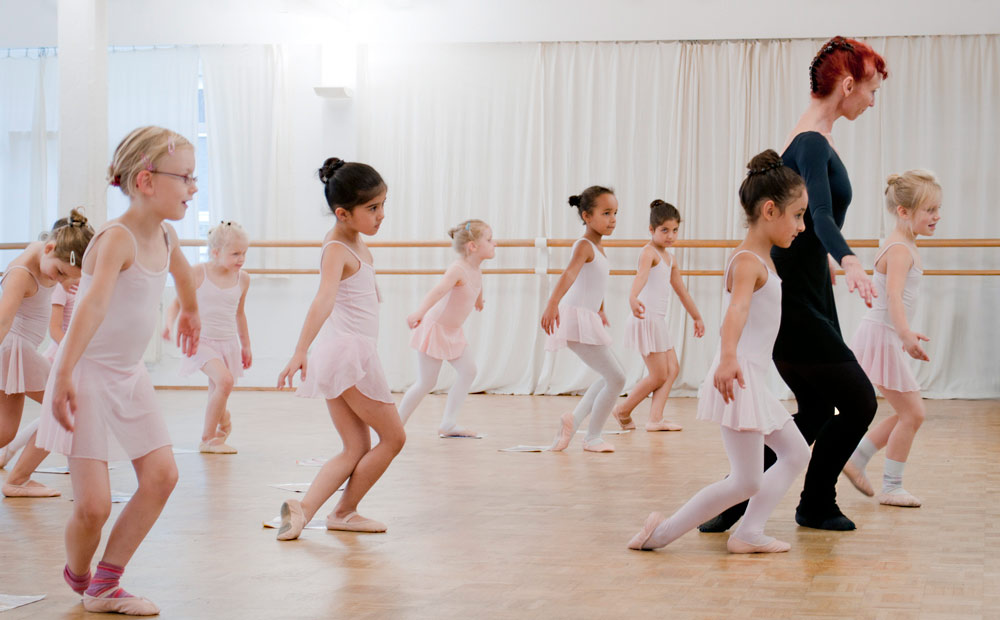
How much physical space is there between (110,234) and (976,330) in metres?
6.94

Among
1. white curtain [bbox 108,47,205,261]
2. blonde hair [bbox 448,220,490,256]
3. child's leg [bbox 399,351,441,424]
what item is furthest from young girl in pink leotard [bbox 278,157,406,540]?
white curtain [bbox 108,47,205,261]

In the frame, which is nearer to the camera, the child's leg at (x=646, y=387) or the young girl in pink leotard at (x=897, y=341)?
the young girl in pink leotard at (x=897, y=341)

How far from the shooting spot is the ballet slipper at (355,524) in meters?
3.24

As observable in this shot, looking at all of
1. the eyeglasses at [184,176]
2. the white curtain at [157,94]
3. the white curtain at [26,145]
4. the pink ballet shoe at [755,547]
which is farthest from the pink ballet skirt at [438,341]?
the white curtain at [26,145]

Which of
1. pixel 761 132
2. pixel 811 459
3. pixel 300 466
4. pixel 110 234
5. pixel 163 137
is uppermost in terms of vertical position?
pixel 761 132

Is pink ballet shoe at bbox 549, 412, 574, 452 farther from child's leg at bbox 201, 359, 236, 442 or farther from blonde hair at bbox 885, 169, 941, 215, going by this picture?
blonde hair at bbox 885, 169, 941, 215

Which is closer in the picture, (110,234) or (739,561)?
(110,234)

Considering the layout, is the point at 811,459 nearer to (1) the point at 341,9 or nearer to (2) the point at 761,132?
(2) the point at 761,132

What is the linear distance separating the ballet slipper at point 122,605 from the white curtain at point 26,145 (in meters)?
7.22

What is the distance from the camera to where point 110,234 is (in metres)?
2.35

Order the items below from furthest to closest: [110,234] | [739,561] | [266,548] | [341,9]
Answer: [341,9] < [266,548] < [739,561] < [110,234]

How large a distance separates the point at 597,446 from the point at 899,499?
1.70 m

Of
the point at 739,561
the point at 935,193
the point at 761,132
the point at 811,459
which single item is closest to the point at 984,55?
the point at 761,132

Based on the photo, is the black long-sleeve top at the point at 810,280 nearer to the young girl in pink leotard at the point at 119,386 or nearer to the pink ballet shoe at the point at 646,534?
the pink ballet shoe at the point at 646,534
